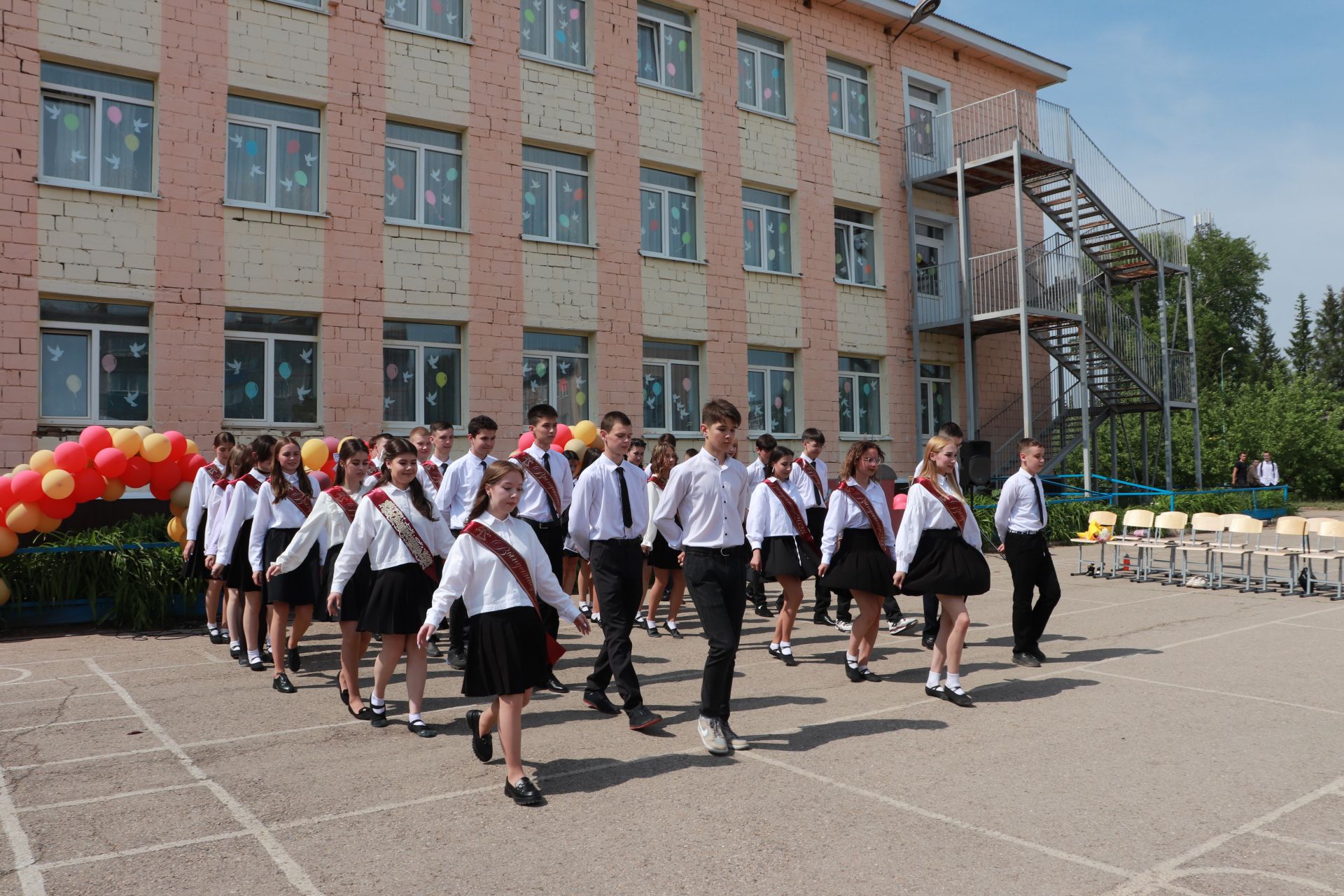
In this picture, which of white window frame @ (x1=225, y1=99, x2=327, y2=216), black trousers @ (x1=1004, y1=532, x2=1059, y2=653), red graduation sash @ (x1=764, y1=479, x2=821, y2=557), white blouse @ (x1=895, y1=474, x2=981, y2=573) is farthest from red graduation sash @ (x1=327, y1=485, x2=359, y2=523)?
white window frame @ (x1=225, y1=99, x2=327, y2=216)

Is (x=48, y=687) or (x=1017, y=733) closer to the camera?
(x=1017, y=733)

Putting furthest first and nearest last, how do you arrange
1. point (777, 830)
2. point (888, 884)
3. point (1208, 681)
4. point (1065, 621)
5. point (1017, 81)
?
point (1017, 81) → point (1065, 621) → point (1208, 681) → point (777, 830) → point (888, 884)

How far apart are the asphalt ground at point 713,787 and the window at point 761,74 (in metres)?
14.6

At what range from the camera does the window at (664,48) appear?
61.2 feet

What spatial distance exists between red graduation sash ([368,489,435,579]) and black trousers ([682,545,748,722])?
1.66 metres

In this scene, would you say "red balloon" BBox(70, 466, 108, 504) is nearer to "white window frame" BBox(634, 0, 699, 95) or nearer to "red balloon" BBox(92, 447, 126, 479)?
"red balloon" BBox(92, 447, 126, 479)

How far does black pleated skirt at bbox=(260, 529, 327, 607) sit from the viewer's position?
7625 millimetres

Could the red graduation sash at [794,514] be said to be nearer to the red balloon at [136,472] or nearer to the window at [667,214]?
the red balloon at [136,472]

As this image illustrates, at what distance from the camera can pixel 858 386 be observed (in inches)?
840

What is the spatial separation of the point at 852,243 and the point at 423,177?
9628 millimetres

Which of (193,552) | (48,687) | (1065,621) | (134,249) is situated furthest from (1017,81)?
(48,687)

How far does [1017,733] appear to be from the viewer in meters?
6.09

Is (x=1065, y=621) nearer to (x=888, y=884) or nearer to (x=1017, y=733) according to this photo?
(x=1017, y=733)

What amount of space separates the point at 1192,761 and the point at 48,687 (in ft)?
26.5
